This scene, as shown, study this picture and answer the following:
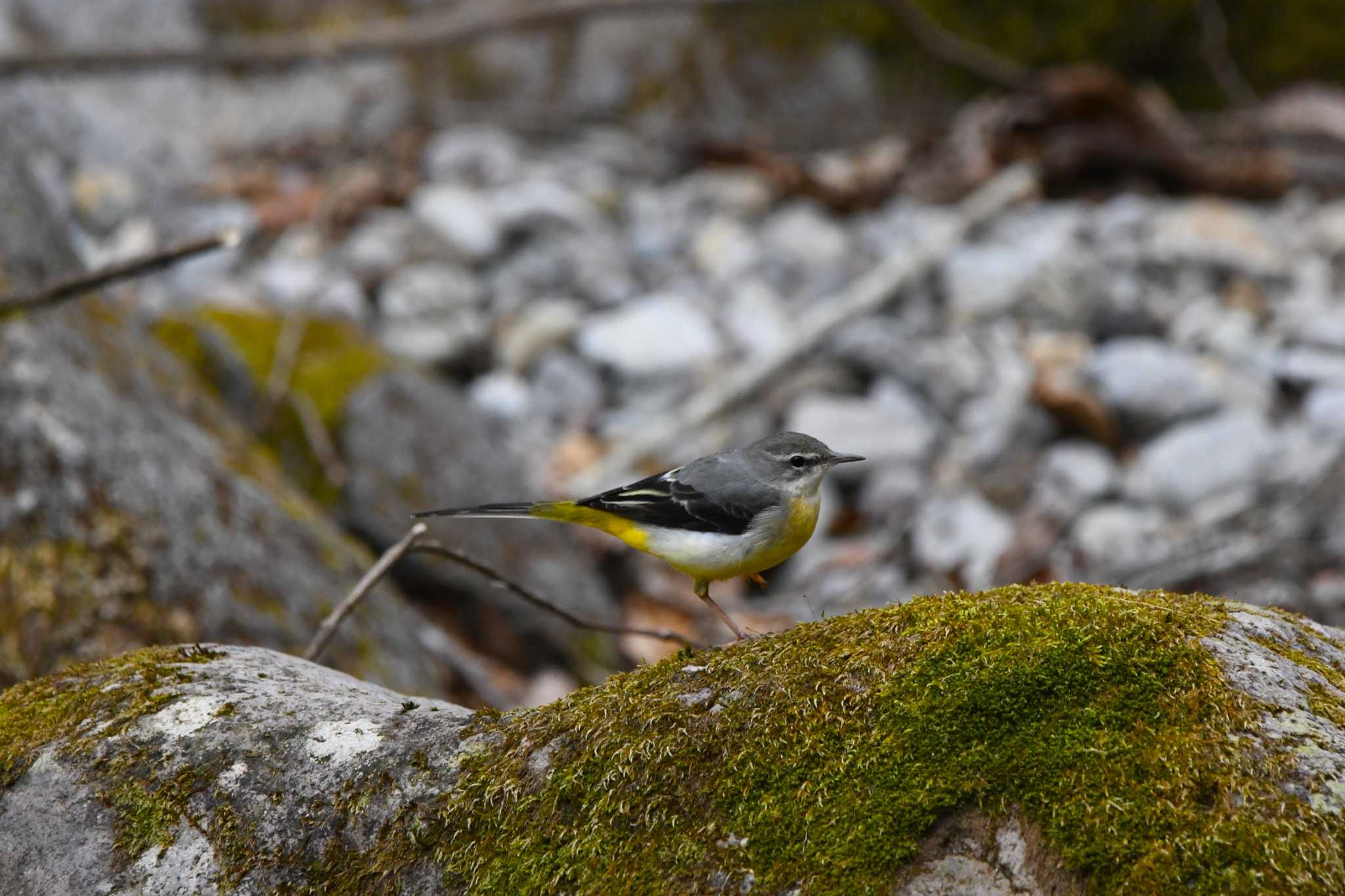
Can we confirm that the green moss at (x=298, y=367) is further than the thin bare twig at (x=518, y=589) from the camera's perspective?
Yes

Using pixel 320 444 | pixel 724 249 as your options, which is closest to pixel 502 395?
pixel 320 444

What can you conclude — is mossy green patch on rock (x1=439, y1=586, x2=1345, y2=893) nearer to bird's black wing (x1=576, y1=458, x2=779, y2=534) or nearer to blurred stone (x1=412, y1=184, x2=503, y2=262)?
bird's black wing (x1=576, y1=458, x2=779, y2=534)

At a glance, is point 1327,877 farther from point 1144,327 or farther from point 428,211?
point 428,211

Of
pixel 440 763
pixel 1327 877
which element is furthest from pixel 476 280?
pixel 1327 877

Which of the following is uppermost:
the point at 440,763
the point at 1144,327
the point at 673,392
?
the point at 440,763

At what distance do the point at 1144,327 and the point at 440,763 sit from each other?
8.50m

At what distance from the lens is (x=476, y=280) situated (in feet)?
38.5

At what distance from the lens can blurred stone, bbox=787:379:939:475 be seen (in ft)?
29.3

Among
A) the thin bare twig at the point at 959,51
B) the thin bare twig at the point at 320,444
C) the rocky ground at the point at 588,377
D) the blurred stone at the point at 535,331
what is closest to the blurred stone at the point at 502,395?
the rocky ground at the point at 588,377

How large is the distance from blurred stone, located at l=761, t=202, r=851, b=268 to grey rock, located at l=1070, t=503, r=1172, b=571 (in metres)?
4.53

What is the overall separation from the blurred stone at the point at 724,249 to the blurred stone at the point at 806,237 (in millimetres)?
242

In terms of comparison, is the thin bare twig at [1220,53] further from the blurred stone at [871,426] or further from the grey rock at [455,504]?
the grey rock at [455,504]

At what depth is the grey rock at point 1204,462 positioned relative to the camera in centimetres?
784

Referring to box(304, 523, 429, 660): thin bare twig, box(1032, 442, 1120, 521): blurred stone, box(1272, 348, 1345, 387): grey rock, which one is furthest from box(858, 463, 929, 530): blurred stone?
box(304, 523, 429, 660): thin bare twig
